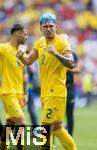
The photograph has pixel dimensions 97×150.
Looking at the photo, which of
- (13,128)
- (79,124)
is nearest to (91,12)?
(79,124)

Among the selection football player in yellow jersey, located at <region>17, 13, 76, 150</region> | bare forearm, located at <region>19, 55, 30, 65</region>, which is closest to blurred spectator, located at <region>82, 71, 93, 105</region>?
bare forearm, located at <region>19, 55, 30, 65</region>

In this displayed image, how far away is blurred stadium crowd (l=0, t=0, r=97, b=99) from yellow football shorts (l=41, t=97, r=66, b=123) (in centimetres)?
2064

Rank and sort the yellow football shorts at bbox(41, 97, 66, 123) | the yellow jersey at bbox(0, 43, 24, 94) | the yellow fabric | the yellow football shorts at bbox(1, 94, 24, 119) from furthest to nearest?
1. the yellow jersey at bbox(0, 43, 24, 94)
2. the yellow football shorts at bbox(1, 94, 24, 119)
3. the yellow fabric
4. the yellow football shorts at bbox(41, 97, 66, 123)

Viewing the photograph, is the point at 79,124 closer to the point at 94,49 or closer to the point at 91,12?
the point at 94,49

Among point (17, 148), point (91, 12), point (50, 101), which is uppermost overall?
point (91, 12)

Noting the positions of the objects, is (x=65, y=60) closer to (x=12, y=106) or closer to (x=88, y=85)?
(x=12, y=106)

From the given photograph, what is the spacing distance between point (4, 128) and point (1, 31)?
21.0m

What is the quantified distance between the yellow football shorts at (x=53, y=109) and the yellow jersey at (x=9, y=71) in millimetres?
1541

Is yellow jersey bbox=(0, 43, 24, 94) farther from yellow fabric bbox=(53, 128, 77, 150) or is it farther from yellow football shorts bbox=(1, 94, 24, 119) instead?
yellow fabric bbox=(53, 128, 77, 150)

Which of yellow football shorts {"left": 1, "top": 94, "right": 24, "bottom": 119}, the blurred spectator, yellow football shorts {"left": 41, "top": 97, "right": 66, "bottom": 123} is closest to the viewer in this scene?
yellow football shorts {"left": 41, "top": 97, "right": 66, "bottom": 123}

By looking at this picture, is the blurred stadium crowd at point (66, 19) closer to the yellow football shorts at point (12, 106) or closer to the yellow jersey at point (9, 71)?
the yellow jersey at point (9, 71)

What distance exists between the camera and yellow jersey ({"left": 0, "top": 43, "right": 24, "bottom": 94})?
11.6 metres

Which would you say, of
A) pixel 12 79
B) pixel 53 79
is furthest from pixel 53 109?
pixel 12 79

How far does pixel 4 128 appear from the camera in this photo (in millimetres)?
11750
